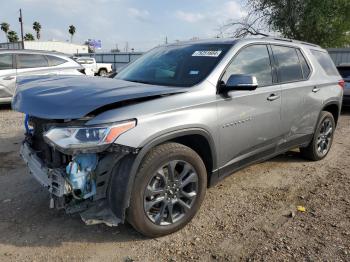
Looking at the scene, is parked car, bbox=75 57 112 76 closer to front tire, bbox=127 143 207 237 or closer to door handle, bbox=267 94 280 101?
door handle, bbox=267 94 280 101

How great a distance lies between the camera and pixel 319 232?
3453mm

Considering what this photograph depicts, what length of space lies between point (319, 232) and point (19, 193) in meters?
3.32

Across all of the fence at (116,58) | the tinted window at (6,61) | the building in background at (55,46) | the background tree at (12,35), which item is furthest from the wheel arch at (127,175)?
the background tree at (12,35)

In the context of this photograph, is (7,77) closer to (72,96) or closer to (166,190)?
(72,96)

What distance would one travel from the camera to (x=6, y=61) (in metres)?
9.81

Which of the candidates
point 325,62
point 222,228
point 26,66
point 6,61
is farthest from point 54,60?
point 222,228

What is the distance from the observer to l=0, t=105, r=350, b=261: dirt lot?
3.08 m

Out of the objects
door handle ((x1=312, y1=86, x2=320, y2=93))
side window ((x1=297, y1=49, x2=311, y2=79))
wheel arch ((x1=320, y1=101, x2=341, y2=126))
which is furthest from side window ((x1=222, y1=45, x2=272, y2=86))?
wheel arch ((x1=320, y1=101, x2=341, y2=126))

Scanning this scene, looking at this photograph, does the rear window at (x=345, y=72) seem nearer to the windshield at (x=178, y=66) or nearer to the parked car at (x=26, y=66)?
the parked car at (x=26, y=66)

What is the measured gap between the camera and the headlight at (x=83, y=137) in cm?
272

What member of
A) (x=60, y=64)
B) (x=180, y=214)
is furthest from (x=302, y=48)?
(x=60, y=64)

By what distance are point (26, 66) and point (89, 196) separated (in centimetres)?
829

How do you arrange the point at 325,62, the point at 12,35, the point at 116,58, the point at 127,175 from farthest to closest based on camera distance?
1. the point at 12,35
2. the point at 116,58
3. the point at 325,62
4. the point at 127,175

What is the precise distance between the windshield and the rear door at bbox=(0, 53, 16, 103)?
6290 mm
